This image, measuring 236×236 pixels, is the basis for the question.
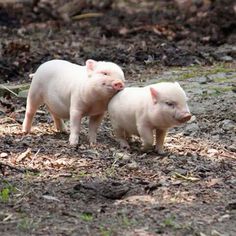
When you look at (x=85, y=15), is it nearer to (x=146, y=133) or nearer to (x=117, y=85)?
(x=117, y=85)

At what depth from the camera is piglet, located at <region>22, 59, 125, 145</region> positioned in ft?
19.5

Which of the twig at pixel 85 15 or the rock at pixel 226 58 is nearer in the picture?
the rock at pixel 226 58

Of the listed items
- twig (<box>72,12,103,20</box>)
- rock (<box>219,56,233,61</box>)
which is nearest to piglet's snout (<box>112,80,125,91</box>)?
rock (<box>219,56,233,61</box>)

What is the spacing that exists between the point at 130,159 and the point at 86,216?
130 centimetres

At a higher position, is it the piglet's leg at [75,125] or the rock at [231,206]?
the rock at [231,206]

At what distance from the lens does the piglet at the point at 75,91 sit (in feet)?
19.5

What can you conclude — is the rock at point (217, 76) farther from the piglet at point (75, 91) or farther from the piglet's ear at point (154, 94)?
the piglet's ear at point (154, 94)

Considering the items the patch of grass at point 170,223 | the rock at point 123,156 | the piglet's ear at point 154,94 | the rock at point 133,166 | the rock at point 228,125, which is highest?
the piglet's ear at point 154,94

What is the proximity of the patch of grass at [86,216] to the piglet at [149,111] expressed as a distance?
129 cm

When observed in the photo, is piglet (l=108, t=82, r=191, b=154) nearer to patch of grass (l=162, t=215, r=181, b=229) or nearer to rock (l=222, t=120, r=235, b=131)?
rock (l=222, t=120, r=235, b=131)

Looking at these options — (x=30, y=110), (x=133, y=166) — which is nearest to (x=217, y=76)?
(x=30, y=110)

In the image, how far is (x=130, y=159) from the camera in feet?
19.1

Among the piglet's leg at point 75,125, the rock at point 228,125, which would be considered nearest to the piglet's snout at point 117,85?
the piglet's leg at point 75,125

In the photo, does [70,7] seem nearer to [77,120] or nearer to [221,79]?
[221,79]
